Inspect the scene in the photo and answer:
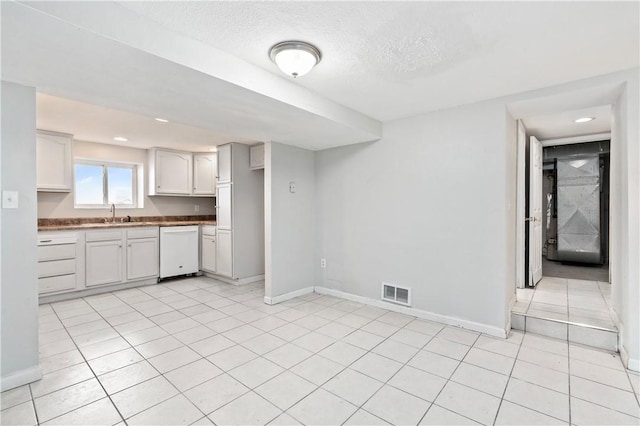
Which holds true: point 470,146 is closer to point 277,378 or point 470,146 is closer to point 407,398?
point 407,398

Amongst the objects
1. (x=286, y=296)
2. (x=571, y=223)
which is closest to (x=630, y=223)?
(x=286, y=296)

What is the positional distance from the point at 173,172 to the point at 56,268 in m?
2.16

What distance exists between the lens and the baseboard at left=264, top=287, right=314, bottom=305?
3729 millimetres

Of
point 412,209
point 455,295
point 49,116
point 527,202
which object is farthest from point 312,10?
point 527,202

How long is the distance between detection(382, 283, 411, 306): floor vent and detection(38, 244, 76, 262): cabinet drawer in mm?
4036

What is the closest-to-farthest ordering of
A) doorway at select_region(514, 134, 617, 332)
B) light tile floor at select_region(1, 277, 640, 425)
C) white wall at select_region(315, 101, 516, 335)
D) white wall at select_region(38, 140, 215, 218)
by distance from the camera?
1. light tile floor at select_region(1, 277, 640, 425)
2. white wall at select_region(315, 101, 516, 335)
3. doorway at select_region(514, 134, 617, 332)
4. white wall at select_region(38, 140, 215, 218)

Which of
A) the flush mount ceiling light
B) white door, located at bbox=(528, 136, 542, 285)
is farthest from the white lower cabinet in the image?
white door, located at bbox=(528, 136, 542, 285)

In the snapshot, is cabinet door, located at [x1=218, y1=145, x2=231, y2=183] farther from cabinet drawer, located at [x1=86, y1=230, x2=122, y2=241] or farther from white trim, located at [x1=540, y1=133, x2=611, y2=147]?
white trim, located at [x1=540, y1=133, x2=611, y2=147]

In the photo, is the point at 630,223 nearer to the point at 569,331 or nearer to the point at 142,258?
the point at 569,331

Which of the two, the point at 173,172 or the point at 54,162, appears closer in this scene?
the point at 54,162

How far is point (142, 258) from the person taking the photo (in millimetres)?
4516

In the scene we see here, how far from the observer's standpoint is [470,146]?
292 centimetres

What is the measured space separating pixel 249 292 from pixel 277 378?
2.25 metres

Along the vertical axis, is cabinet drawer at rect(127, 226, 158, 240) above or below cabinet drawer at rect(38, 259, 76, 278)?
above
